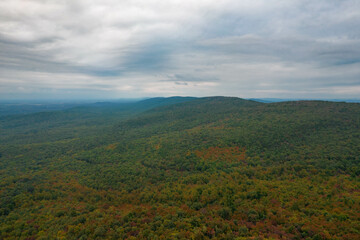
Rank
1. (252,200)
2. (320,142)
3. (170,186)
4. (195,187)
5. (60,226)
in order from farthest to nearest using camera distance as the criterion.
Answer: (320,142) → (170,186) → (195,187) → (252,200) → (60,226)

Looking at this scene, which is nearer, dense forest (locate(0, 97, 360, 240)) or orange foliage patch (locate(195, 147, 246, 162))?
dense forest (locate(0, 97, 360, 240))

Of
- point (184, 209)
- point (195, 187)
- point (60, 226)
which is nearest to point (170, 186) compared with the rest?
point (195, 187)

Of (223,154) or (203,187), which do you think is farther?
(223,154)

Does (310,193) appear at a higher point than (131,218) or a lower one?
higher

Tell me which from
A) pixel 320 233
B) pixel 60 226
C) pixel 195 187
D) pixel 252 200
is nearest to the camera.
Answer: pixel 320 233

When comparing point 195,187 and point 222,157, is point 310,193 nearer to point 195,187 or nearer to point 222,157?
point 195,187

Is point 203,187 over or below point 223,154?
below

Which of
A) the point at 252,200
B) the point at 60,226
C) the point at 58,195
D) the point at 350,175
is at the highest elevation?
the point at 350,175

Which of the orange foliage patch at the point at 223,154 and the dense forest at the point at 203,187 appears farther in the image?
the orange foliage patch at the point at 223,154
